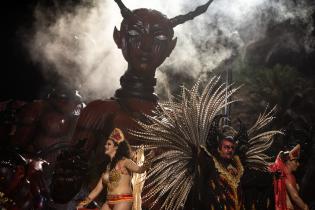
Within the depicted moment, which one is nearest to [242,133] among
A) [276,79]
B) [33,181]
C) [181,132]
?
[181,132]

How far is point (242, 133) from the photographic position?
5.13 m

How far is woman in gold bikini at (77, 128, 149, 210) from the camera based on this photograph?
4891 millimetres

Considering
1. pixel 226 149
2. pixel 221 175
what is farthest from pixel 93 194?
pixel 226 149

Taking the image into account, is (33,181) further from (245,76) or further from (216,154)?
Answer: (245,76)

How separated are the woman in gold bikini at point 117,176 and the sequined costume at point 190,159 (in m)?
0.27

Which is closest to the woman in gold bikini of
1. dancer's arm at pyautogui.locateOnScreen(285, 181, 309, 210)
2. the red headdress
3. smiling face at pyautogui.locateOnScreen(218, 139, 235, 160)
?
smiling face at pyautogui.locateOnScreen(218, 139, 235, 160)

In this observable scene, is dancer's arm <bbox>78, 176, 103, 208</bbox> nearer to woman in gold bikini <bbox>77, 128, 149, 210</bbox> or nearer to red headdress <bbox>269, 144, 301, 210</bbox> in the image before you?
woman in gold bikini <bbox>77, 128, 149, 210</bbox>

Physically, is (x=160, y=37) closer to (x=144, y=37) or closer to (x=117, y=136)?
(x=144, y=37)

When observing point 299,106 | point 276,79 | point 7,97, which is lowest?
point 7,97

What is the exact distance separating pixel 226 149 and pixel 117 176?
1.52 m

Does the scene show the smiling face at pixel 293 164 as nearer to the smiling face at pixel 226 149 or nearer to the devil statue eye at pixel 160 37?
the smiling face at pixel 226 149

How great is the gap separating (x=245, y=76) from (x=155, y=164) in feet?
48.1

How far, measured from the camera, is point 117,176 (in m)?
4.94

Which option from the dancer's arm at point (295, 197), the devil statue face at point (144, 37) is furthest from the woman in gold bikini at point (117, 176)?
the dancer's arm at point (295, 197)
